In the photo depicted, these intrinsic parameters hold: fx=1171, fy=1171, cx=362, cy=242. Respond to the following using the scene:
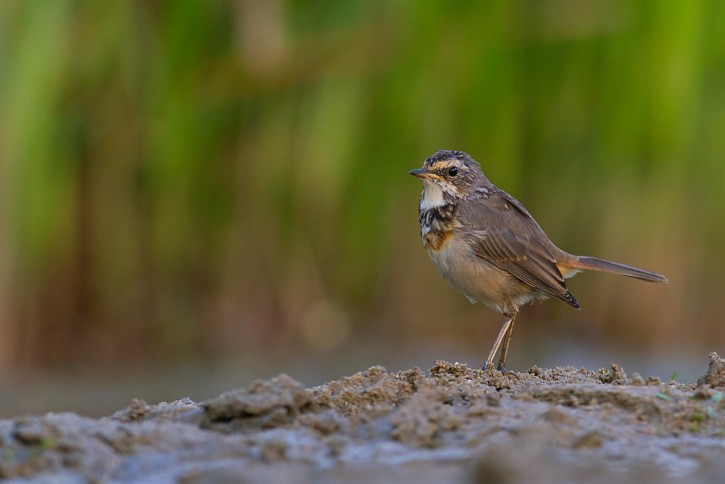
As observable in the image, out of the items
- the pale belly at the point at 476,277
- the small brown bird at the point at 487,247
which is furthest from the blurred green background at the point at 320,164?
the pale belly at the point at 476,277

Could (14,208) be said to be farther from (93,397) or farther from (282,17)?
(282,17)

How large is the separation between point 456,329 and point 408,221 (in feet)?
3.82

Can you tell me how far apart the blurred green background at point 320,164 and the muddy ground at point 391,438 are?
16.4 feet

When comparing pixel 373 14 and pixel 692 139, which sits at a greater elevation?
pixel 373 14

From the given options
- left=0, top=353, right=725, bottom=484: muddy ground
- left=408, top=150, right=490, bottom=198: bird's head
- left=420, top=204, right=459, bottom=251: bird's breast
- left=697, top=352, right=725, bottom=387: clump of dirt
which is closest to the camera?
left=0, top=353, right=725, bottom=484: muddy ground

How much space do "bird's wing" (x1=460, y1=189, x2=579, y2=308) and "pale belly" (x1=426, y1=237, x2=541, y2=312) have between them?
0.05 meters

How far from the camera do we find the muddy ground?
3.70m

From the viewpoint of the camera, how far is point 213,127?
964cm

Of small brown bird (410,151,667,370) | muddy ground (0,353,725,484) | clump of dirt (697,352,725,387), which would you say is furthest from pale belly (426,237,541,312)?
muddy ground (0,353,725,484)

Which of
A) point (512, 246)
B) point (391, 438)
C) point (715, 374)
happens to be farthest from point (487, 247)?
point (391, 438)

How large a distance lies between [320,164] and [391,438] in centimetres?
593

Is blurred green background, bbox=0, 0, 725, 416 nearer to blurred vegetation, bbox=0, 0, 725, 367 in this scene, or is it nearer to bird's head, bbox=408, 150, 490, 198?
blurred vegetation, bbox=0, 0, 725, 367

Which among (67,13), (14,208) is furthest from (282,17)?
(14,208)

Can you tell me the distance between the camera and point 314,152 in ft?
31.8
